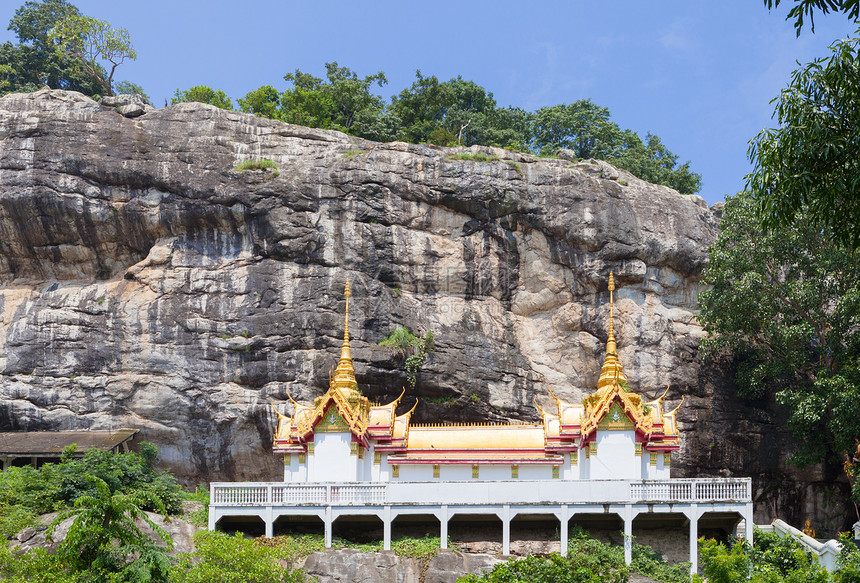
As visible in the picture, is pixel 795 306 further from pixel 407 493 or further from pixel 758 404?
pixel 407 493

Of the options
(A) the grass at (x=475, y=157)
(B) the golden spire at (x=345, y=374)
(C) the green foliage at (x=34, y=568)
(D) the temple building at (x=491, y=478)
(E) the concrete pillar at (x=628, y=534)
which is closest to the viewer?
(C) the green foliage at (x=34, y=568)

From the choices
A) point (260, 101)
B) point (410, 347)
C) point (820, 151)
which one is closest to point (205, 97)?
point (260, 101)

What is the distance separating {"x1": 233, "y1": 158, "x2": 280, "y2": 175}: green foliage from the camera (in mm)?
38594

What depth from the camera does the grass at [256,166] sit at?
38594 millimetres

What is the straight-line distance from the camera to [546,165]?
Result: 132 feet

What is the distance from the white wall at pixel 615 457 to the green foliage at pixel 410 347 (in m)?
7.57

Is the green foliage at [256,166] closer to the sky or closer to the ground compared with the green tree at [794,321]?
closer to the sky

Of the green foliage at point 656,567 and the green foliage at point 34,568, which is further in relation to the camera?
the green foliage at point 656,567

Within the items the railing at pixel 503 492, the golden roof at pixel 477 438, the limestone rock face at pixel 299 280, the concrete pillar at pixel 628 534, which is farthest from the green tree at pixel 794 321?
the golden roof at pixel 477 438

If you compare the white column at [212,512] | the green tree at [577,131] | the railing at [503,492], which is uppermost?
the green tree at [577,131]

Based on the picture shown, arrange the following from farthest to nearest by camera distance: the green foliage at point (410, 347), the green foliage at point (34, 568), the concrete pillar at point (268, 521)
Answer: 1. the green foliage at point (410, 347)
2. the concrete pillar at point (268, 521)
3. the green foliage at point (34, 568)

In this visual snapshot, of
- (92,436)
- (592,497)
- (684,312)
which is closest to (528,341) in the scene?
(684,312)

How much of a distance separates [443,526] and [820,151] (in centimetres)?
1502

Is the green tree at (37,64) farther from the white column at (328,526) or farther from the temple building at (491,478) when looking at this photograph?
the white column at (328,526)
